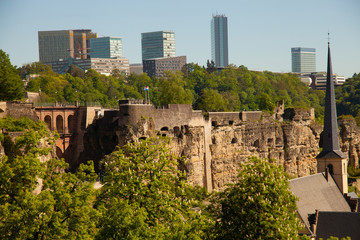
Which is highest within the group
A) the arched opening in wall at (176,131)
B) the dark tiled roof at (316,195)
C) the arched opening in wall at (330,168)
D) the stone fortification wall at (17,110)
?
the stone fortification wall at (17,110)

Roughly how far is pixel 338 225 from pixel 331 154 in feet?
55.9

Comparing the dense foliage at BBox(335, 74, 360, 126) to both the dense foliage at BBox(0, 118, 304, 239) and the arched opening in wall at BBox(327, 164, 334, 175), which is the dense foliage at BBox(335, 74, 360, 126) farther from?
the dense foliage at BBox(0, 118, 304, 239)

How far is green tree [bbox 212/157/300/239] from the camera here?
26.7 meters

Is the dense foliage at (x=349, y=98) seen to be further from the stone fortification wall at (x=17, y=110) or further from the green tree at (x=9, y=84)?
the stone fortification wall at (x=17, y=110)

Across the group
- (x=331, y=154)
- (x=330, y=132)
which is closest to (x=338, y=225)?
(x=331, y=154)

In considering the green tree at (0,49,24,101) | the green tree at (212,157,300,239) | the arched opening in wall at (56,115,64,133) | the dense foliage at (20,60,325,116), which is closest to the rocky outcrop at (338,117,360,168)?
the dense foliage at (20,60,325,116)

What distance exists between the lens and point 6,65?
53844mm

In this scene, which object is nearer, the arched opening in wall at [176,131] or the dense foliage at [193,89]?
the arched opening in wall at [176,131]

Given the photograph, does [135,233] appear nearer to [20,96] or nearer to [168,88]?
[20,96]

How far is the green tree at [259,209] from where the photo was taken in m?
26.7

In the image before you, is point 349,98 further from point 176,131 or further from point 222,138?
point 176,131

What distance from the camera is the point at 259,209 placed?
27438mm

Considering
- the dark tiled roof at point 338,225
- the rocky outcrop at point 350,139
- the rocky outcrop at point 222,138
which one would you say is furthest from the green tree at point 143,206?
the rocky outcrop at point 350,139

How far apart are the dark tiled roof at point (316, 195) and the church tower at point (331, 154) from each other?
106 inches
